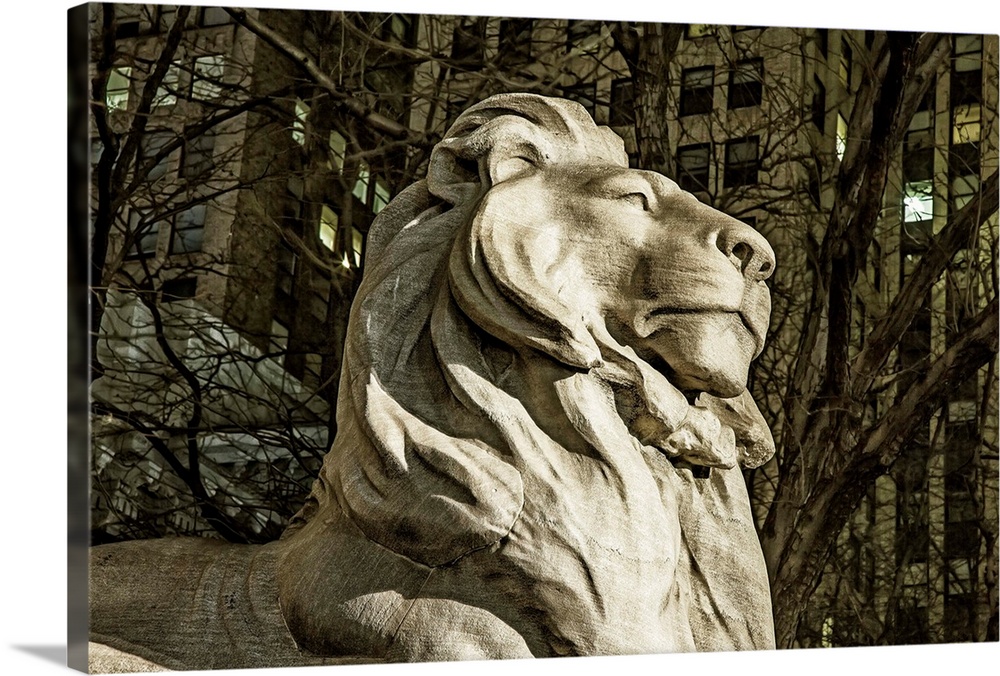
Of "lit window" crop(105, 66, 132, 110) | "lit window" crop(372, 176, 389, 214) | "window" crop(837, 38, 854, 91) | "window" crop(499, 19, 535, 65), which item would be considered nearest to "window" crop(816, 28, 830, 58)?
"window" crop(837, 38, 854, 91)

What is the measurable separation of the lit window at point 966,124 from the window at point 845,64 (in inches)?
15.7

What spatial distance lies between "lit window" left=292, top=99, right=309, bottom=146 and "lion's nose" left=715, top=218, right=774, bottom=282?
1.68m

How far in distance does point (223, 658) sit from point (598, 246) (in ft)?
4.30

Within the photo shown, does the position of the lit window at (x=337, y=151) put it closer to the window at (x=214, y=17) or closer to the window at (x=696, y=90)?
the window at (x=214, y=17)

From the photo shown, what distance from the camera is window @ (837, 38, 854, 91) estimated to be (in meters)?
6.46

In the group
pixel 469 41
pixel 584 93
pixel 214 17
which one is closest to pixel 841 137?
pixel 584 93

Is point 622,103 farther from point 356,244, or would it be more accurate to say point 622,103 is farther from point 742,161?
point 356,244

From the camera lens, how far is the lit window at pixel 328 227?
6.00 metres

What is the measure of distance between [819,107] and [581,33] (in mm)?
999

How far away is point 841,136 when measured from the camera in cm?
657

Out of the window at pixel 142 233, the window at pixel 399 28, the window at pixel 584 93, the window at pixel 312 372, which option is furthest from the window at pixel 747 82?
the window at pixel 142 233

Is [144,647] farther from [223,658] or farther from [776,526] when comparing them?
[776,526]

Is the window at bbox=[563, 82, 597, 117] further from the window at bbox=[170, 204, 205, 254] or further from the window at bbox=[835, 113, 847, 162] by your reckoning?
the window at bbox=[170, 204, 205, 254]

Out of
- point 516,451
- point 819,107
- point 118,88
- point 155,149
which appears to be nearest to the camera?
point 516,451
